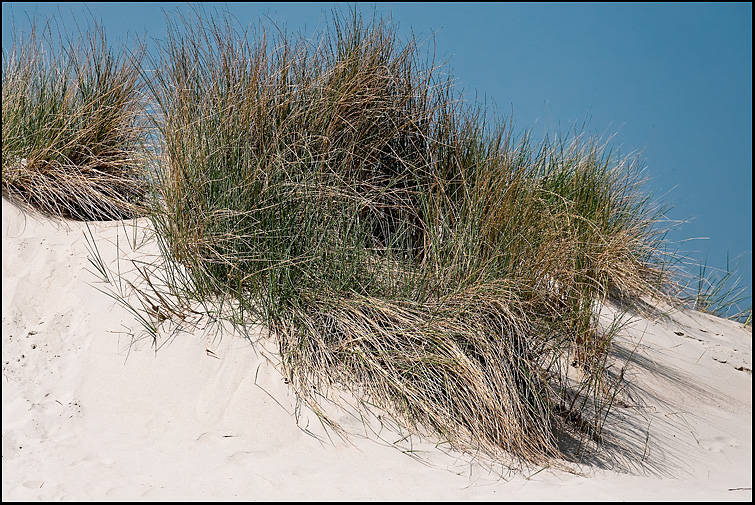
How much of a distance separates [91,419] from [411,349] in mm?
1476

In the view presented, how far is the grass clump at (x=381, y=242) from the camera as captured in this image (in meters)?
3.26

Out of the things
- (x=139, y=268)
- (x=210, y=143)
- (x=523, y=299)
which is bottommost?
(x=139, y=268)

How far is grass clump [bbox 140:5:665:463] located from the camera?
10.7 ft

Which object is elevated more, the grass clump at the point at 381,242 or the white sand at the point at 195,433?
the grass clump at the point at 381,242

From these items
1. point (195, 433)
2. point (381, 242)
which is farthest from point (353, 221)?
point (195, 433)

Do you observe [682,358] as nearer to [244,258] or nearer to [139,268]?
[244,258]

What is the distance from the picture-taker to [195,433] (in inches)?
118

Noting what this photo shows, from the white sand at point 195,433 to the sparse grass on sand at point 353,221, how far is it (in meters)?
0.20

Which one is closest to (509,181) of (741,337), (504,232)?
(504,232)

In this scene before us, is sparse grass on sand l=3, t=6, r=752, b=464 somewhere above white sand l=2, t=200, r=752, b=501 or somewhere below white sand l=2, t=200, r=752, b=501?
above

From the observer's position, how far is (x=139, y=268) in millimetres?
3758

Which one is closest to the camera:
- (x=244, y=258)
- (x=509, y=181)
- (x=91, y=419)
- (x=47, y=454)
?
(x=47, y=454)

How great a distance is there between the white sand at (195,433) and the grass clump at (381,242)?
0.70 feet

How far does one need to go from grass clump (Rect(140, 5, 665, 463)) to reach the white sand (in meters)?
0.21
